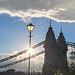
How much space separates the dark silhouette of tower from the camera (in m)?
63.5

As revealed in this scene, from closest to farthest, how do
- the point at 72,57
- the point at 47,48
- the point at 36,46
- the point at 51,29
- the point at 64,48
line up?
1. the point at 72,57
2. the point at 47,48
3. the point at 51,29
4. the point at 64,48
5. the point at 36,46

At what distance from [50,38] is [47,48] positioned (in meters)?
4.16

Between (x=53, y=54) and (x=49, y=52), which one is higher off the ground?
(x=49, y=52)

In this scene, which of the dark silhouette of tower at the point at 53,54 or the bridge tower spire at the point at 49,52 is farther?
the bridge tower spire at the point at 49,52

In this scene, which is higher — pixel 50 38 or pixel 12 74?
pixel 50 38

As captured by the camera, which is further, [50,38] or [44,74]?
[50,38]

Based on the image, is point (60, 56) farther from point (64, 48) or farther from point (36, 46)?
point (36, 46)

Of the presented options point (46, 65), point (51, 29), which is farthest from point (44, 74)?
point (51, 29)

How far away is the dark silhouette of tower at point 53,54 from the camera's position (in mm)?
63463

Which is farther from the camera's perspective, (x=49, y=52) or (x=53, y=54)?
(x=53, y=54)

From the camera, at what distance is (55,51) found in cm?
7150

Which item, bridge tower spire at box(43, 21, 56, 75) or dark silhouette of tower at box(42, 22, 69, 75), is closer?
dark silhouette of tower at box(42, 22, 69, 75)

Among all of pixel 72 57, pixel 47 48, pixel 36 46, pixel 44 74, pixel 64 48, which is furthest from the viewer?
pixel 36 46

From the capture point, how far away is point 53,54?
6906 cm
